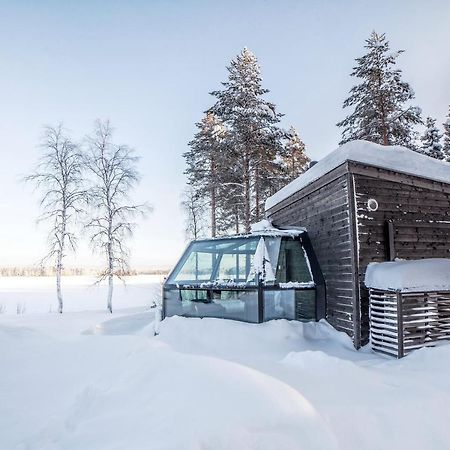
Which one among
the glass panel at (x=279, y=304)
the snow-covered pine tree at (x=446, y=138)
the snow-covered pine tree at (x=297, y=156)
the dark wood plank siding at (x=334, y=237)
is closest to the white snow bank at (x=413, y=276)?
the dark wood plank siding at (x=334, y=237)

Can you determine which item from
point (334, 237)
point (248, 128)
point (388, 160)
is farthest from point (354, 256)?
point (248, 128)

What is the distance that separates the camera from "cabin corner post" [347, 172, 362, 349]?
19.2 feet

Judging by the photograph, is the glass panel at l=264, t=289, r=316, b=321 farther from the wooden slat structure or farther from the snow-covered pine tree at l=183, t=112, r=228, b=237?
the snow-covered pine tree at l=183, t=112, r=228, b=237

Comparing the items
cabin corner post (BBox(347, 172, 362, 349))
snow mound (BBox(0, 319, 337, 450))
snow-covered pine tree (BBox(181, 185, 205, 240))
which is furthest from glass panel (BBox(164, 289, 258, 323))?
snow-covered pine tree (BBox(181, 185, 205, 240))

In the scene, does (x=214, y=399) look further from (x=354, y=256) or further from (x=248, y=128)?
(x=248, y=128)

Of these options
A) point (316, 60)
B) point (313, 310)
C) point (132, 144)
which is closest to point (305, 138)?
point (316, 60)

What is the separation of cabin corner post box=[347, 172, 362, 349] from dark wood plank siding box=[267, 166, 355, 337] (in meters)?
0.08

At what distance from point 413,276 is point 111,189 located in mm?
16591

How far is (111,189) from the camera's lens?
18641mm

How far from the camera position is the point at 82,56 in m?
13.7

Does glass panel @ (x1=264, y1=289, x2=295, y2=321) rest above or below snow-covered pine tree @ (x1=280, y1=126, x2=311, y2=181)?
below

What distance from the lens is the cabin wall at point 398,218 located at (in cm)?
609

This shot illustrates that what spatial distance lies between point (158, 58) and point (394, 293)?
13.3 meters

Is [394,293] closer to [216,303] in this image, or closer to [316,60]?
[216,303]
